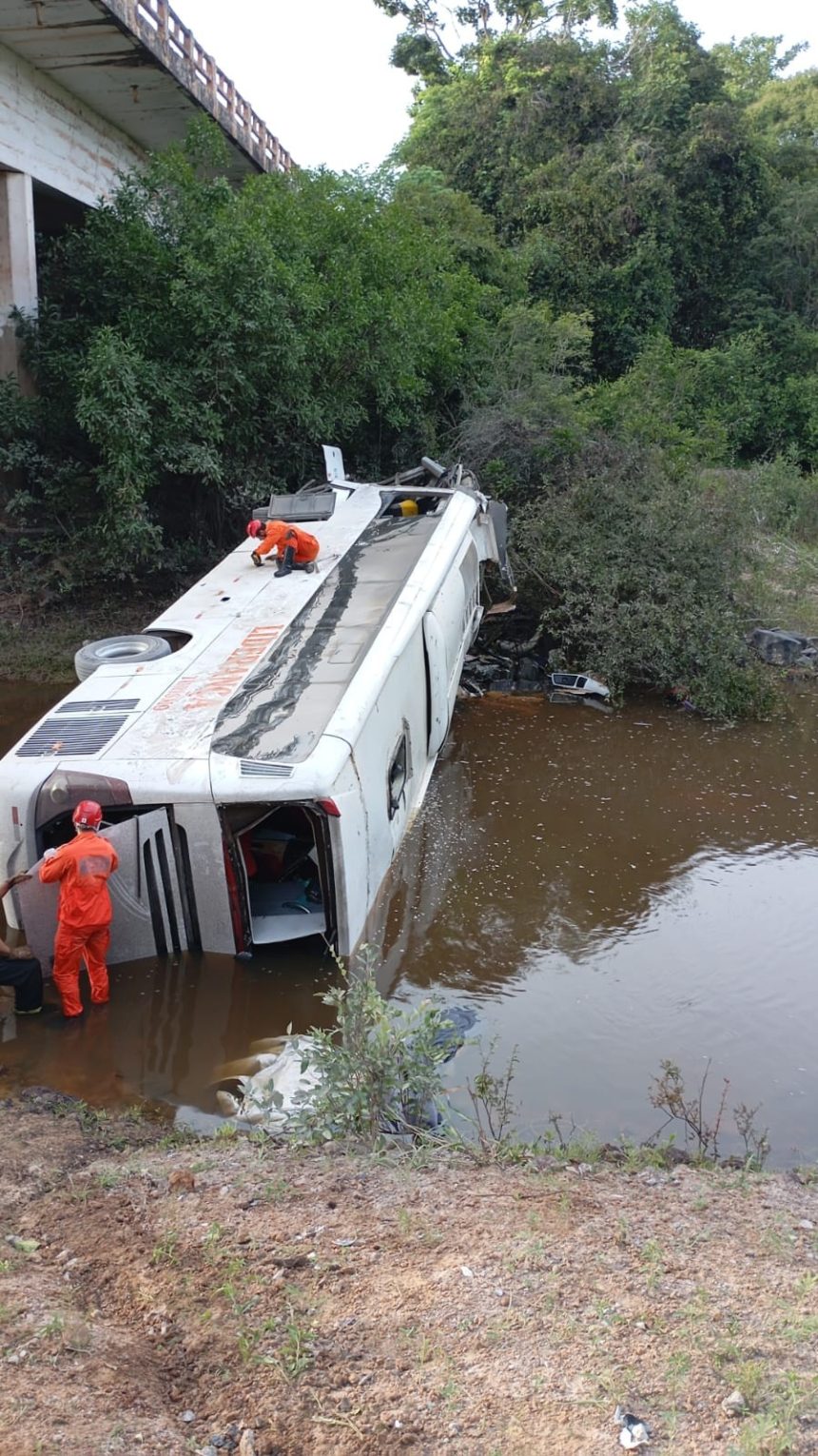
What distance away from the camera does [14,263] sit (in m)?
15.3

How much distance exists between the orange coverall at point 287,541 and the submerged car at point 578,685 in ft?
14.6

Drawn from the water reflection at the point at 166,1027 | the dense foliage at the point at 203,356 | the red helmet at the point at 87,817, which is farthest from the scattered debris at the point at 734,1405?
the dense foliage at the point at 203,356

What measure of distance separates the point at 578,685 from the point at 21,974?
27.3 ft

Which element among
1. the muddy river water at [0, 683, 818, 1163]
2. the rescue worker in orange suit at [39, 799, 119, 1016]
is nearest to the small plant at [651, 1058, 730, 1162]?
the muddy river water at [0, 683, 818, 1163]

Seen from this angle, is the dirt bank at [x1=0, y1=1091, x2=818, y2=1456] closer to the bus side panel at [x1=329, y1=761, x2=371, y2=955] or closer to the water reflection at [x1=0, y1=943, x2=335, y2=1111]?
the water reflection at [x1=0, y1=943, x2=335, y2=1111]

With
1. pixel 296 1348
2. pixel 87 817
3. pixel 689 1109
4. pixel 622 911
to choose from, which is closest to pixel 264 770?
pixel 87 817

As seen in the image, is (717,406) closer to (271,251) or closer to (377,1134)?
(271,251)

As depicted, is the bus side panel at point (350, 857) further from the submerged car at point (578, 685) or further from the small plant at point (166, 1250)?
the submerged car at point (578, 685)

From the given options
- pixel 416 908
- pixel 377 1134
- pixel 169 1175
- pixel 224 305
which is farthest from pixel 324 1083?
pixel 224 305

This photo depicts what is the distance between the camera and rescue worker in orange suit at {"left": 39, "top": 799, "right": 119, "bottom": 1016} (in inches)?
243

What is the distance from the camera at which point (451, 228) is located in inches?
824

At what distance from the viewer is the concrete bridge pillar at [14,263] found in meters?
15.3

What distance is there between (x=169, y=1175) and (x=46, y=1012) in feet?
7.18

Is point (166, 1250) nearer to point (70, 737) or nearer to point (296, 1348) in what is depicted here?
point (296, 1348)
